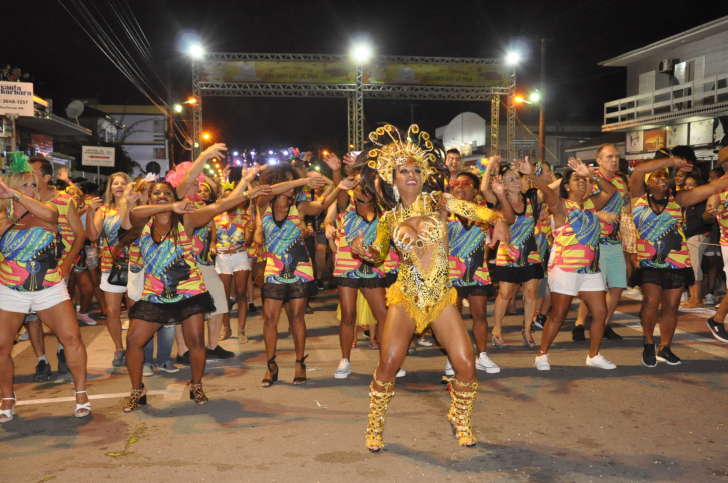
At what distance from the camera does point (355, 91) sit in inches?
959

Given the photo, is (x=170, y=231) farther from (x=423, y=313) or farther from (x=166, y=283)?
(x=423, y=313)

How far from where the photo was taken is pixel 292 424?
5129mm

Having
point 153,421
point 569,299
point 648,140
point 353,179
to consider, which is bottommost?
point 153,421

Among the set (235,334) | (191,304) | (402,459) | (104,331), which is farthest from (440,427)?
(104,331)

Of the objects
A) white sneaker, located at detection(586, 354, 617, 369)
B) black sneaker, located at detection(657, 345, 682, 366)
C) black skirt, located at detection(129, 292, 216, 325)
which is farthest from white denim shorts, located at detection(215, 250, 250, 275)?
black sneaker, located at detection(657, 345, 682, 366)

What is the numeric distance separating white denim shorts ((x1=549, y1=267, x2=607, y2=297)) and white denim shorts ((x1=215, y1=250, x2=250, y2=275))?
4.19 metres

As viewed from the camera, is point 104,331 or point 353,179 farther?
point 104,331

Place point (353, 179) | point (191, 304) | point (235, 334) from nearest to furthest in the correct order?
1. point (191, 304)
2. point (353, 179)
3. point (235, 334)

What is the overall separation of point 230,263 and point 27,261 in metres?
3.55

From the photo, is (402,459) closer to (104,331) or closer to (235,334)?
(235,334)

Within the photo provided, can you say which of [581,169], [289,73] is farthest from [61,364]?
[289,73]

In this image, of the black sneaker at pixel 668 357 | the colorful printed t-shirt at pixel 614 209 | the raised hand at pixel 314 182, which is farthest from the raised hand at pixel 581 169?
the raised hand at pixel 314 182

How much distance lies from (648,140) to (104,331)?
25.9m

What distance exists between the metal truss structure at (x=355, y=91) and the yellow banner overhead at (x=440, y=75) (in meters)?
0.16
